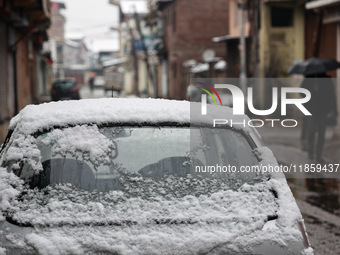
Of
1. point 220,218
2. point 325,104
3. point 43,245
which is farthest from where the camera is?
point 325,104

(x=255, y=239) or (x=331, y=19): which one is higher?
(x=331, y=19)

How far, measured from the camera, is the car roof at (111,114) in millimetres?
3143

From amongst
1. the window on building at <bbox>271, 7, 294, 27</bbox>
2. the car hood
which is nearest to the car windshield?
the car hood

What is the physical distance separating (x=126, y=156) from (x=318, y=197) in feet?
20.6

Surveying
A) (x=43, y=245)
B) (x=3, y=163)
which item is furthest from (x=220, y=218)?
(x=3, y=163)

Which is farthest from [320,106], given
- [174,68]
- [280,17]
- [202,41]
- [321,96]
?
[174,68]

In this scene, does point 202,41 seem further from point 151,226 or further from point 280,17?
point 151,226

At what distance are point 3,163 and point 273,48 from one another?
25.1 m

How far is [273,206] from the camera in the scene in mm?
2973

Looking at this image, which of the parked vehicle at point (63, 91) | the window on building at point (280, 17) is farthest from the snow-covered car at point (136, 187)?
the parked vehicle at point (63, 91)

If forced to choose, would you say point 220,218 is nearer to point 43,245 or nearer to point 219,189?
point 219,189

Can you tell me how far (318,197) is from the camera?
9.34 m

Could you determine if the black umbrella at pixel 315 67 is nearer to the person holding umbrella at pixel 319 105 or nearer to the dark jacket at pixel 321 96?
the person holding umbrella at pixel 319 105

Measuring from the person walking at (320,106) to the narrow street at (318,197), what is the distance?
65 cm
